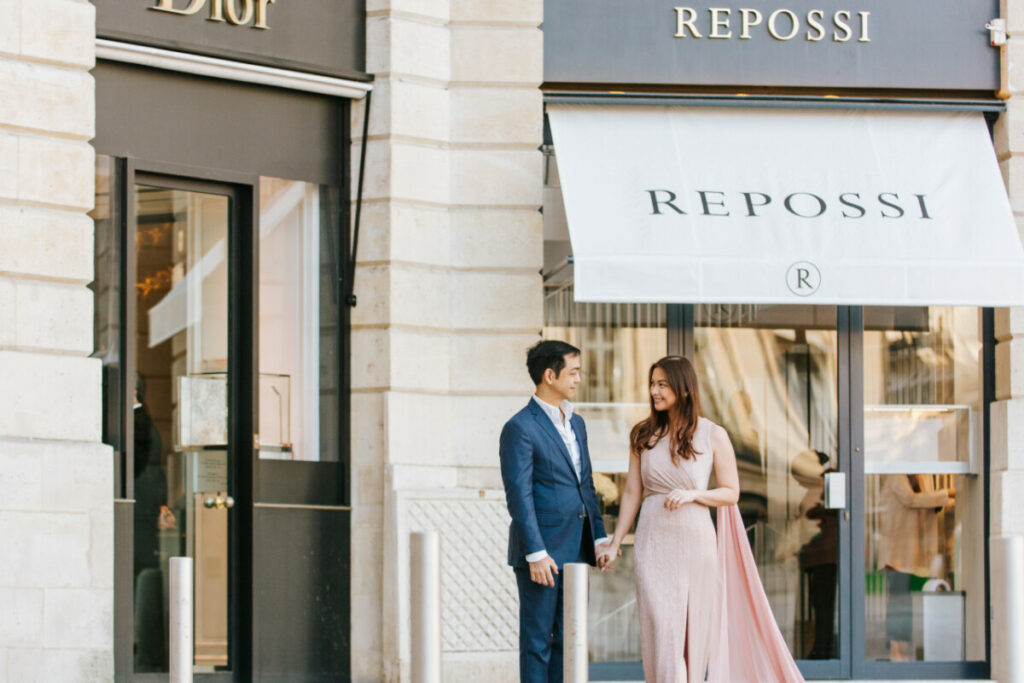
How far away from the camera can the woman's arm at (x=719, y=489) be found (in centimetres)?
873

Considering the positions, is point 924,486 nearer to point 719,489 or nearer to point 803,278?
point 803,278

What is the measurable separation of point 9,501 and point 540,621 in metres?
2.95

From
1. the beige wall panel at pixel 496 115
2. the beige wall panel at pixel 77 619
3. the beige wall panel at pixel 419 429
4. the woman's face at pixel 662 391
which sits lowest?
the beige wall panel at pixel 77 619

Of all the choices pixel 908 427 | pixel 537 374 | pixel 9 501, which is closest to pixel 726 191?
pixel 908 427

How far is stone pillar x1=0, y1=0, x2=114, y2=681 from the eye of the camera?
9320mm

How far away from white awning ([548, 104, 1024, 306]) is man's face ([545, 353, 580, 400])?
184 cm

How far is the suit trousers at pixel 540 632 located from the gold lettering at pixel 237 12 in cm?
414

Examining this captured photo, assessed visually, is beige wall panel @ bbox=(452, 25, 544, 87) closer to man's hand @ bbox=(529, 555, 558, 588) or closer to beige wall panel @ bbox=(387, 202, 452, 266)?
beige wall panel @ bbox=(387, 202, 452, 266)

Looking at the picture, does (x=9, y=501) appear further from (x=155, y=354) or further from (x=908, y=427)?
(x=908, y=427)

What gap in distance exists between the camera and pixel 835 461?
11.9 m

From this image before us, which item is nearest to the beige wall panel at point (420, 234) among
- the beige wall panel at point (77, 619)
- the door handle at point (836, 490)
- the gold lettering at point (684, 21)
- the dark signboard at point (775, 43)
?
the dark signboard at point (775, 43)

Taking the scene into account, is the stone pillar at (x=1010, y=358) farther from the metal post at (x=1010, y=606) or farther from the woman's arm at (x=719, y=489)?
the metal post at (x=1010, y=606)

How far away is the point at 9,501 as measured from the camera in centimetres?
930

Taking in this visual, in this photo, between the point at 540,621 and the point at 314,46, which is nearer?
the point at 540,621
